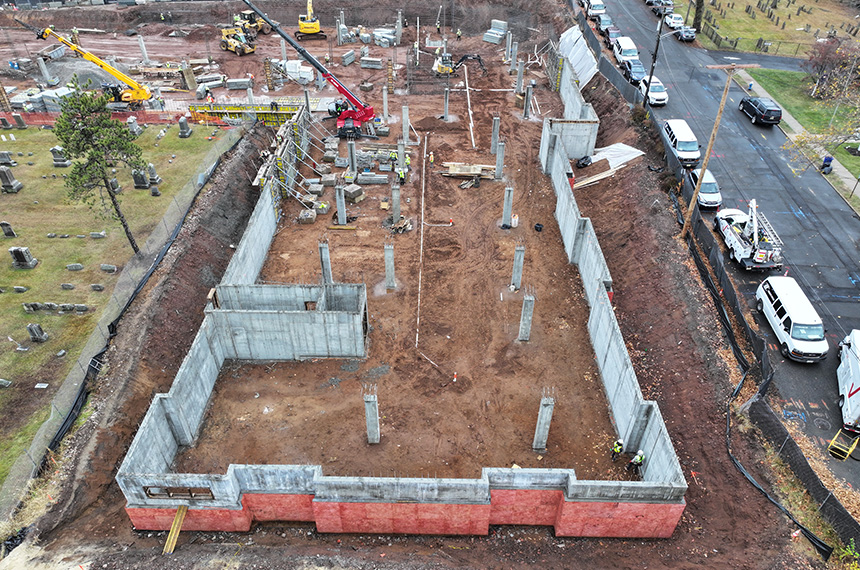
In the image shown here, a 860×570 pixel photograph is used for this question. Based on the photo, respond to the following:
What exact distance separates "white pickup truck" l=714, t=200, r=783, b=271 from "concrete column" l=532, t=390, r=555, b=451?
1248 cm

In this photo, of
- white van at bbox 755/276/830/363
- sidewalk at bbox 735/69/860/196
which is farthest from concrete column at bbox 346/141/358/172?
sidewalk at bbox 735/69/860/196

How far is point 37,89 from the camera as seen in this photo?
4381 cm

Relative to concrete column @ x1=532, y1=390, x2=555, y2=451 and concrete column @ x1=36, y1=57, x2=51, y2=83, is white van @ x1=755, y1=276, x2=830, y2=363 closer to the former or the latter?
concrete column @ x1=532, y1=390, x2=555, y2=451

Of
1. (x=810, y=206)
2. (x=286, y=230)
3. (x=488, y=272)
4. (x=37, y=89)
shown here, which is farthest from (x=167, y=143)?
(x=810, y=206)

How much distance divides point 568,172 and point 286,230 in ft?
52.8

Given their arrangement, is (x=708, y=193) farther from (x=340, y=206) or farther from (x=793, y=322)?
(x=340, y=206)

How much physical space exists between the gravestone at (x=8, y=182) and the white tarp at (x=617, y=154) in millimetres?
34524

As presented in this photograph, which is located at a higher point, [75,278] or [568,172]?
[568,172]

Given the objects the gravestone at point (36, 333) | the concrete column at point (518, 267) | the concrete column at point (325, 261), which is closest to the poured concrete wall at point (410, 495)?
the concrete column at point (325, 261)

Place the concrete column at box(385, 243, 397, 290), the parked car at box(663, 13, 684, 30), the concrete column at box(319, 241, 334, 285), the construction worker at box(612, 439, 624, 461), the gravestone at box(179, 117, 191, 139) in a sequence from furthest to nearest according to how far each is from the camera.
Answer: the parked car at box(663, 13, 684, 30) → the gravestone at box(179, 117, 191, 139) → the concrete column at box(385, 243, 397, 290) → the concrete column at box(319, 241, 334, 285) → the construction worker at box(612, 439, 624, 461)

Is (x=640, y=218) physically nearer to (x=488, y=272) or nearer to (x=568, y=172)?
(x=568, y=172)

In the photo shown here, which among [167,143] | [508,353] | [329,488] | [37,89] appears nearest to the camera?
[329,488]

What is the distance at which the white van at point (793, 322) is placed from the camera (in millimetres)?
20250

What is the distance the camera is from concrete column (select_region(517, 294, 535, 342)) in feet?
73.4
